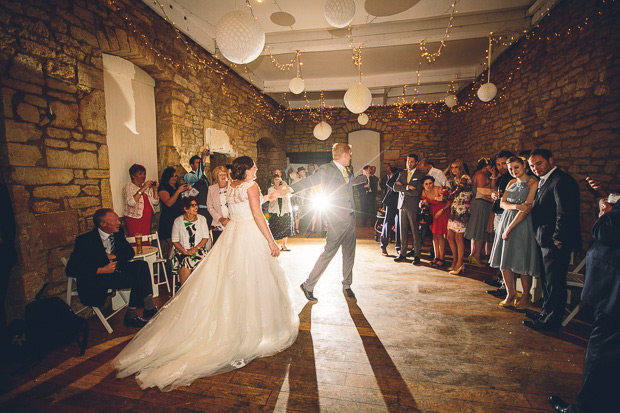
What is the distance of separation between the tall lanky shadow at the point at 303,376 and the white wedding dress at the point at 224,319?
116mm

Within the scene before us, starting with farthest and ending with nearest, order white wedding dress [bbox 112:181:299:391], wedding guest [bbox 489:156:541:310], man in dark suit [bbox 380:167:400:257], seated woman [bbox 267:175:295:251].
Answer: seated woman [bbox 267:175:295:251]
man in dark suit [bbox 380:167:400:257]
wedding guest [bbox 489:156:541:310]
white wedding dress [bbox 112:181:299:391]

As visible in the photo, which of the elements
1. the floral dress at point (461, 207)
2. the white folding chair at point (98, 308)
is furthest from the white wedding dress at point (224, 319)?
the floral dress at point (461, 207)

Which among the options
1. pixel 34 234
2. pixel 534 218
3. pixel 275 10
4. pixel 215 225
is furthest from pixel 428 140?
pixel 34 234

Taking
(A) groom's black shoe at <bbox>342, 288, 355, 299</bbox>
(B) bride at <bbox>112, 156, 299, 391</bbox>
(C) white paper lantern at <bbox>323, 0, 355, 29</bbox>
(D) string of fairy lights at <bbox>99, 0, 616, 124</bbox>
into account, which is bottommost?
(A) groom's black shoe at <bbox>342, 288, 355, 299</bbox>

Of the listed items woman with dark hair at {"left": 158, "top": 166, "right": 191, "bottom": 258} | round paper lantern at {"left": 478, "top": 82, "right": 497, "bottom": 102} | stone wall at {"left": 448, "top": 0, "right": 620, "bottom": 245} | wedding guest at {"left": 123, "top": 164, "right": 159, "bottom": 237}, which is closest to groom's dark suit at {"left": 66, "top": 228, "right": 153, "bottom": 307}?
wedding guest at {"left": 123, "top": 164, "right": 159, "bottom": 237}

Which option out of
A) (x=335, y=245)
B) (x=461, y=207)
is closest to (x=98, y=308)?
(x=335, y=245)

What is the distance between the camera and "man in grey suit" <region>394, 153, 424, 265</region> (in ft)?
14.2

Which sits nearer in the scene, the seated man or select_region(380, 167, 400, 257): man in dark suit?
the seated man

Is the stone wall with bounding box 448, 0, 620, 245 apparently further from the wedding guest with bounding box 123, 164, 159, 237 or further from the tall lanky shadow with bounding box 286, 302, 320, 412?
the wedding guest with bounding box 123, 164, 159, 237

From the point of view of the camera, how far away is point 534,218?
257 centimetres

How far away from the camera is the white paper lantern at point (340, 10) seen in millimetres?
3121

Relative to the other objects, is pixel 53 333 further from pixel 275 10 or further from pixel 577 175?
pixel 577 175

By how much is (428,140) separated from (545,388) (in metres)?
9.21

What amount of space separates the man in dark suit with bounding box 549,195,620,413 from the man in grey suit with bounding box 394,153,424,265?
2.83 meters
